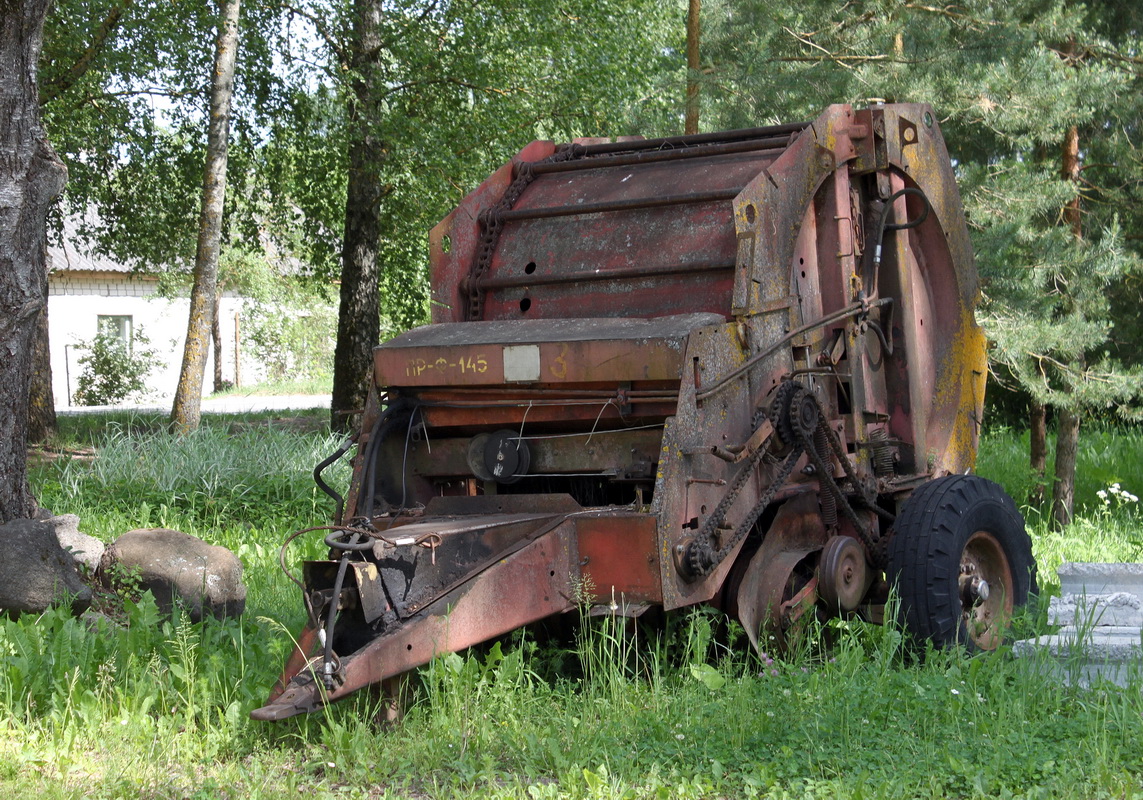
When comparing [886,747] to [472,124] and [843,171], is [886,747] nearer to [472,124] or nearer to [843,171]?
[843,171]

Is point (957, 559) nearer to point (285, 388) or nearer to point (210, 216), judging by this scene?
point (210, 216)

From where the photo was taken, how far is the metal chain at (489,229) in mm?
5562

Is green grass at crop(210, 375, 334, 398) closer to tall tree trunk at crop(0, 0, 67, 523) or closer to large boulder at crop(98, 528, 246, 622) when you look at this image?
tall tree trunk at crop(0, 0, 67, 523)

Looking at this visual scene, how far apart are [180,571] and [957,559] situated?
3.60 meters

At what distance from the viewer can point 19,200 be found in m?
5.98

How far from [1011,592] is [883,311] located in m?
1.41

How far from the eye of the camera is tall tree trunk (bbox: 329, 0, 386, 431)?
39.4ft

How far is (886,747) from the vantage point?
3.62 metres

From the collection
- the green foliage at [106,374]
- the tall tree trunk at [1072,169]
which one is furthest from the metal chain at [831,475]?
the green foliage at [106,374]

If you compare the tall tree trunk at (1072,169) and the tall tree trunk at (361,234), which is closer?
the tall tree trunk at (1072,169)

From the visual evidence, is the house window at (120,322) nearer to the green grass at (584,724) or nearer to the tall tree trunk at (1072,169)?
the tall tree trunk at (1072,169)

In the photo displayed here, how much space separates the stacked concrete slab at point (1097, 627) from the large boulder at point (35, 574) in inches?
159

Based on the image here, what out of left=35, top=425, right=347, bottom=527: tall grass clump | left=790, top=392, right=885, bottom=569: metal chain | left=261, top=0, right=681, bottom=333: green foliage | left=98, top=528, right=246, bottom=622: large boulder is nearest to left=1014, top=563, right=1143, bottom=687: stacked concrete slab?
left=790, top=392, right=885, bottom=569: metal chain

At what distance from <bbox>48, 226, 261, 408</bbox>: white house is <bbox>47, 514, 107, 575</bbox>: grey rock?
23.1m
